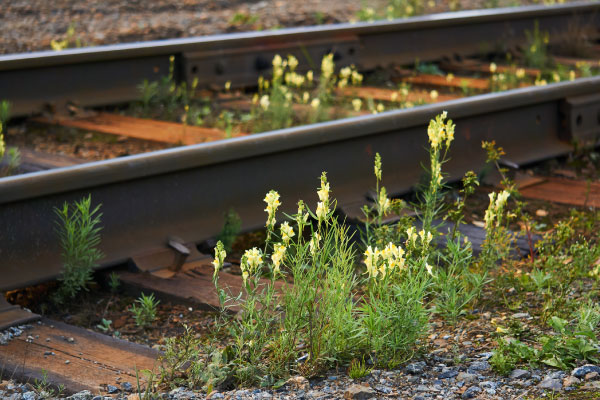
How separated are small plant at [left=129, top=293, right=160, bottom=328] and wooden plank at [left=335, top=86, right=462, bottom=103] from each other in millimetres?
3960

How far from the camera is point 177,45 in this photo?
7547 mm

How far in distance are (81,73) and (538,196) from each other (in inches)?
139

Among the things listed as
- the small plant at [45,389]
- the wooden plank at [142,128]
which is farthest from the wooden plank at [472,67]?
the small plant at [45,389]

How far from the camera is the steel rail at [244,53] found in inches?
267

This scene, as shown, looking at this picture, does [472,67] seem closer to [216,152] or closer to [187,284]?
[216,152]

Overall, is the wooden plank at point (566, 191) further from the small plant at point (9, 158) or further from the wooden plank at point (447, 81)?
the small plant at point (9, 158)

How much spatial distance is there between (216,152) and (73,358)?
59.1 inches

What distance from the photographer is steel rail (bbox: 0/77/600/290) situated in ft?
13.0

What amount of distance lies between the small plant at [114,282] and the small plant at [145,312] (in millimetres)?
246

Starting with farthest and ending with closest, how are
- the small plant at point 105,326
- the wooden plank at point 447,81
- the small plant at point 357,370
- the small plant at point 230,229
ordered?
the wooden plank at point 447,81 < the small plant at point 230,229 < the small plant at point 105,326 < the small plant at point 357,370

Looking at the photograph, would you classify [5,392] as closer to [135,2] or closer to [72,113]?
[72,113]

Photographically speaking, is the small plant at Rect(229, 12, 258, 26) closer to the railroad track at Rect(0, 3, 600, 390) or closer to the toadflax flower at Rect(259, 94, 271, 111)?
the railroad track at Rect(0, 3, 600, 390)

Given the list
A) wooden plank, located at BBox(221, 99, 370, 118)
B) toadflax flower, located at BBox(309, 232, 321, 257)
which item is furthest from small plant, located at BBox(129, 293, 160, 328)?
wooden plank, located at BBox(221, 99, 370, 118)

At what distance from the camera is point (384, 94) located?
313 inches
